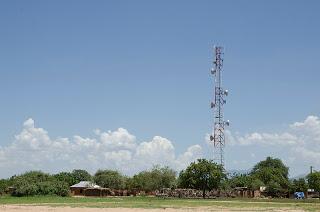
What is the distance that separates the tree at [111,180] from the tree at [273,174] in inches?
1578

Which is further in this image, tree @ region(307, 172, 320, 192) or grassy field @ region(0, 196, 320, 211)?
tree @ region(307, 172, 320, 192)

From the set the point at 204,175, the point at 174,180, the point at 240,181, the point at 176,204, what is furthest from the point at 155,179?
the point at 176,204

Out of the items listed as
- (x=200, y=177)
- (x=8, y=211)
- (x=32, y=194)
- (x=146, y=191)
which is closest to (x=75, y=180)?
(x=146, y=191)

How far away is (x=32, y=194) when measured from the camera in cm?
11825

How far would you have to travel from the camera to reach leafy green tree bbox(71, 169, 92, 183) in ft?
581

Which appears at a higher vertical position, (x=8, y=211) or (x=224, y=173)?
(x=224, y=173)

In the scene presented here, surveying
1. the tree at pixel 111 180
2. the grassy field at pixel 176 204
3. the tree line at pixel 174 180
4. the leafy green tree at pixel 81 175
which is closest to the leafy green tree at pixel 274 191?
the tree line at pixel 174 180

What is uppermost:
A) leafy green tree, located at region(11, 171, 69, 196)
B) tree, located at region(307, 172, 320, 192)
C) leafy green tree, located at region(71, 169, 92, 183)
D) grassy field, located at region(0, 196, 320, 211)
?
leafy green tree, located at region(71, 169, 92, 183)

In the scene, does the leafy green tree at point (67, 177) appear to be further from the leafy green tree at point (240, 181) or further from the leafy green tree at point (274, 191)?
the leafy green tree at point (274, 191)

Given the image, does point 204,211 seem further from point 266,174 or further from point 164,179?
point 266,174

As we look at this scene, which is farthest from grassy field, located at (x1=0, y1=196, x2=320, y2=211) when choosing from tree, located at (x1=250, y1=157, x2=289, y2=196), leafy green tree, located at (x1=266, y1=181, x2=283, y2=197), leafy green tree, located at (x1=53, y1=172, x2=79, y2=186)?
leafy green tree, located at (x1=53, y1=172, x2=79, y2=186)

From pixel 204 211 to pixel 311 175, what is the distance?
94.6 metres

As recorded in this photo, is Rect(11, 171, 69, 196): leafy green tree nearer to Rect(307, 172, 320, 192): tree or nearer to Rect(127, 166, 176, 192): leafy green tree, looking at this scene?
Rect(127, 166, 176, 192): leafy green tree

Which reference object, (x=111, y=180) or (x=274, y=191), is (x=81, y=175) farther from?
(x=274, y=191)
